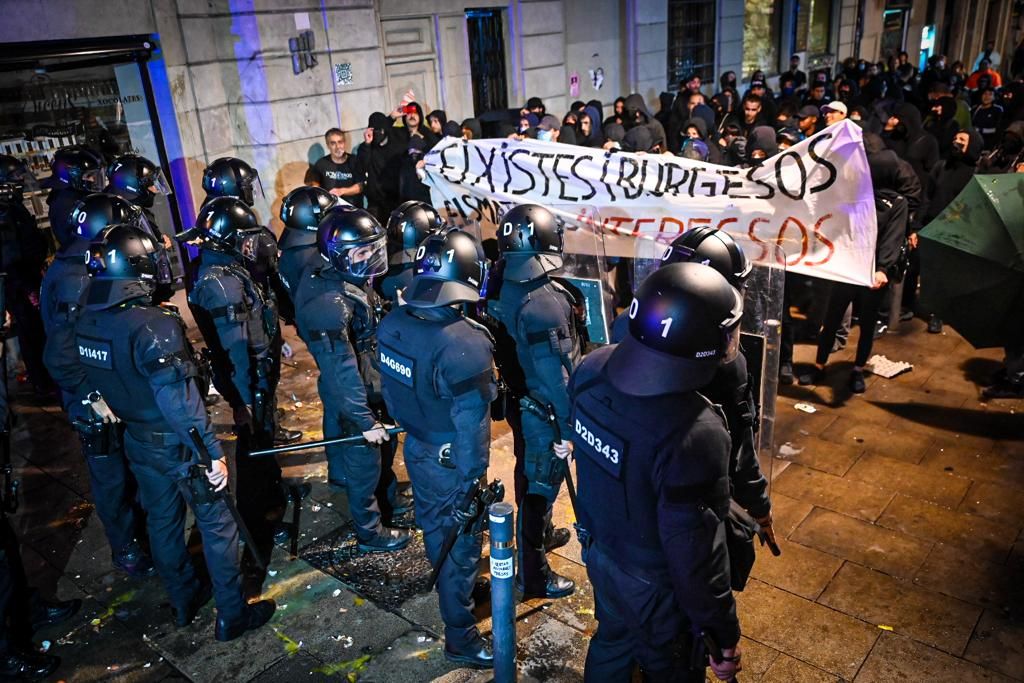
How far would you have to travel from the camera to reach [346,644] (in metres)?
4.39

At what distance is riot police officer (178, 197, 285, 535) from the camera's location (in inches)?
229

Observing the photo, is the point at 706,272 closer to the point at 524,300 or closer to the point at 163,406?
the point at 524,300

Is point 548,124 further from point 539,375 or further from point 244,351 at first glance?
point 539,375

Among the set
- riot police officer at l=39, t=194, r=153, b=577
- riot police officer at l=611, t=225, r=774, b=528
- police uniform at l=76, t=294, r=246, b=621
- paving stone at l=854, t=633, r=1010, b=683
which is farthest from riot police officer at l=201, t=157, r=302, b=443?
paving stone at l=854, t=633, r=1010, b=683

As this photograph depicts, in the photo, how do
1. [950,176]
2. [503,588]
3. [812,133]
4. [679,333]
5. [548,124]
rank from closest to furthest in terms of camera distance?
[679,333] → [503,588] → [950,176] → [812,133] → [548,124]

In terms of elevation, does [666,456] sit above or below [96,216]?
below

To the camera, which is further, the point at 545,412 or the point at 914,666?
the point at 545,412

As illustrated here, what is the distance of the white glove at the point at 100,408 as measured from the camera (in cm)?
484

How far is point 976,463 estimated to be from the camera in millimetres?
5836

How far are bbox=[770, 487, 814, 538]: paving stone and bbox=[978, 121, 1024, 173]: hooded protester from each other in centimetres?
417

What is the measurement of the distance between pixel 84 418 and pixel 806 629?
4671 millimetres

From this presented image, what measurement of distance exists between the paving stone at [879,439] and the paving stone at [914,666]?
2193 mm

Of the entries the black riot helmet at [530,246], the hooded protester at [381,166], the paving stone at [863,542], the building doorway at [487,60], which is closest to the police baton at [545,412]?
the black riot helmet at [530,246]

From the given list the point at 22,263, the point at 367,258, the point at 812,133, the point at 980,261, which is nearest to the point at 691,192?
the point at 980,261
